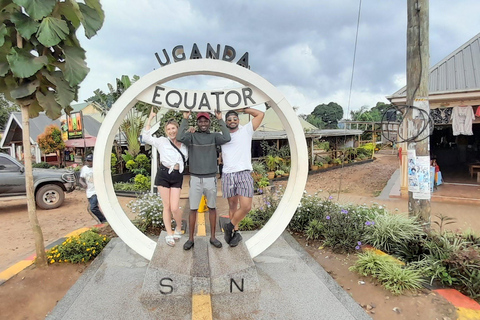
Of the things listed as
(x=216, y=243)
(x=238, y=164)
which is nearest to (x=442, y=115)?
(x=238, y=164)

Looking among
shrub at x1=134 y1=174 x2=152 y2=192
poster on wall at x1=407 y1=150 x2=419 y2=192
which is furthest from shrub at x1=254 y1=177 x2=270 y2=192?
poster on wall at x1=407 y1=150 x2=419 y2=192

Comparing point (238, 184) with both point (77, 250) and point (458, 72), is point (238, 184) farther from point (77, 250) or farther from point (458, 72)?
point (458, 72)

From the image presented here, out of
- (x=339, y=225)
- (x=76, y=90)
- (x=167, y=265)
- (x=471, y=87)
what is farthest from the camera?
(x=471, y=87)

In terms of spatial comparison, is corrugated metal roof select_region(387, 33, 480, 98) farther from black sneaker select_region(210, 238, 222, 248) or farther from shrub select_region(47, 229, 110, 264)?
shrub select_region(47, 229, 110, 264)

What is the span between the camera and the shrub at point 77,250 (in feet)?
15.0

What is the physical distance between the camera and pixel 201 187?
3.86m

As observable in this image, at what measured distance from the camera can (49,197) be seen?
925 cm

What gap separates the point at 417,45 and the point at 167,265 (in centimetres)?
517

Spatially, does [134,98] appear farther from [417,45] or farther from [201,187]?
[417,45]

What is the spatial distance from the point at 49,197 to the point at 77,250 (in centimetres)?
573

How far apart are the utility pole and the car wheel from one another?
9682 mm

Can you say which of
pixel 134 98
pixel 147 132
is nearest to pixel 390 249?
pixel 147 132

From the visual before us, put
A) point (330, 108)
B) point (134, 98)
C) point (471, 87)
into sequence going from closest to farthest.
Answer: point (134, 98) → point (471, 87) → point (330, 108)

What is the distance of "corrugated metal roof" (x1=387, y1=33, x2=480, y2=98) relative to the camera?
8.45 metres
